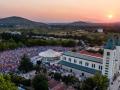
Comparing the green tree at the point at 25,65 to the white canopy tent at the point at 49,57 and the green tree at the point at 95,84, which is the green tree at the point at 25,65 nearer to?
the white canopy tent at the point at 49,57

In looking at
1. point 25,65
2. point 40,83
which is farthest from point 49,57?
point 40,83

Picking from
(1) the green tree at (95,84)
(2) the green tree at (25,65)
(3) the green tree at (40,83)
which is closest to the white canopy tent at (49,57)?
(2) the green tree at (25,65)

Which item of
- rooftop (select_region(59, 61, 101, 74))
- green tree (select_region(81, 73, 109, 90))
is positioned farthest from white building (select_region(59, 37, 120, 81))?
green tree (select_region(81, 73, 109, 90))

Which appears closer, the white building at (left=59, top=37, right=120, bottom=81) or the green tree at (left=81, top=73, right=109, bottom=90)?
the green tree at (left=81, top=73, right=109, bottom=90)

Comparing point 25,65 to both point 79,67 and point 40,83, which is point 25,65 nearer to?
point 79,67

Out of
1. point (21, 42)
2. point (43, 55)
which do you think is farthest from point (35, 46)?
point (43, 55)

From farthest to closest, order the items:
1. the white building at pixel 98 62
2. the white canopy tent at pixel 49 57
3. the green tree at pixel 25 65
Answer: the white canopy tent at pixel 49 57 → the green tree at pixel 25 65 → the white building at pixel 98 62

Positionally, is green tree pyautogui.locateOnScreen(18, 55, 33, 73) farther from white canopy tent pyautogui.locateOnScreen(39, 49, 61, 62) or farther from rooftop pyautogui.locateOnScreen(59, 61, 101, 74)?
white canopy tent pyautogui.locateOnScreen(39, 49, 61, 62)

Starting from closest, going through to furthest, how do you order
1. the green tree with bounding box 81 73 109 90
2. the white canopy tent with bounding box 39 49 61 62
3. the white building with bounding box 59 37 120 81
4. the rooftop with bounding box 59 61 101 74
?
the green tree with bounding box 81 73 109 90 → the white building with bounding box 59 37 120 81 → the rooftop with bounding box 59 61 101 74 → the white canopy tent with bounding box 39 49 61 62
